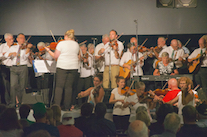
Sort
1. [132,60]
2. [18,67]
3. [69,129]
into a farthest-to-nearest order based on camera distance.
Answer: [132,60], [18,67], [69,129]

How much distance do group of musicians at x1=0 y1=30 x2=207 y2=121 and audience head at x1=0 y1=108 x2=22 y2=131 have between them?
1129 mm

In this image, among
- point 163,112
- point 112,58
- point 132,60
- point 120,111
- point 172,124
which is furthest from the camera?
point 132,60

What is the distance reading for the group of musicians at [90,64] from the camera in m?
3.66

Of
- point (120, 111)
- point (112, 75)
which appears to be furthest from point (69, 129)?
point (112, 75)

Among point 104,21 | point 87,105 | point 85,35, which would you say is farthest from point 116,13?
point 87,105

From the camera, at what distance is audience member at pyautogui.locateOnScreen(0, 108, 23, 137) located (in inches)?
92.4

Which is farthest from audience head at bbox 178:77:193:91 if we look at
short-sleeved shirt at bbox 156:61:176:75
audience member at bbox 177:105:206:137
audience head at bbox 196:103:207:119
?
short-sleeved shirt at bbox 156:61:176:75

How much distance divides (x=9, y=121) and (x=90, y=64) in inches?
103

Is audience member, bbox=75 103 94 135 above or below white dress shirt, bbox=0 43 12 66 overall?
below

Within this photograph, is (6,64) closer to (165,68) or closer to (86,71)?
(86,71)

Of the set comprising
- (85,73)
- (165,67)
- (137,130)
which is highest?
(165,67)

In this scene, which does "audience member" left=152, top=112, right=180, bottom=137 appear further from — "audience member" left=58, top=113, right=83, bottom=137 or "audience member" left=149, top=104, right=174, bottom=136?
"audience member" left=58, top=113, right=83, bottom=137

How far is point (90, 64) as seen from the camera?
4.88 meters

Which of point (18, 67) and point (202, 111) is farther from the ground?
point (18, 67)
